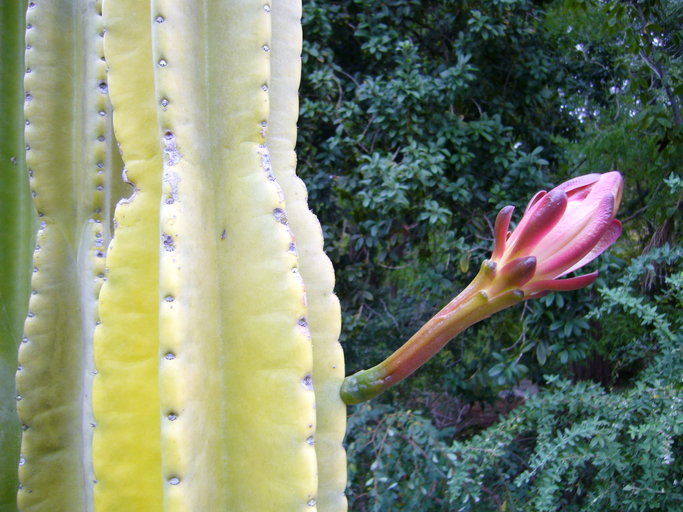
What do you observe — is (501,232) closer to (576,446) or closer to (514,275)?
(514,275)

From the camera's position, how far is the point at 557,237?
0.73 metres

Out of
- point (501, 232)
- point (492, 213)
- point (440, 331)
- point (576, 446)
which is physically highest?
point (501, 232)

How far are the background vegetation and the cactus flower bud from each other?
3.67 feet

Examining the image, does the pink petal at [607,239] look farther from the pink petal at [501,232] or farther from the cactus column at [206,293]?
the cactus column at [206,293]

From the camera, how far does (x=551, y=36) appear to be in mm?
2613

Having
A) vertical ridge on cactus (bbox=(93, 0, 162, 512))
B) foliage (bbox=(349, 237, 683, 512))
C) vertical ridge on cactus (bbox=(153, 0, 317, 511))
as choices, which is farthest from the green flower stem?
foliage (bbox=(349, 237, 683, 512))

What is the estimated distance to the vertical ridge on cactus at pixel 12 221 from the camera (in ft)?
3.32

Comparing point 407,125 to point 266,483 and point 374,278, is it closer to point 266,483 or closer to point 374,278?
point 374,278

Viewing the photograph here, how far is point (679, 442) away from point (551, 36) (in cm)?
172

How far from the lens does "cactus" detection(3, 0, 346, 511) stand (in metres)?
0.67

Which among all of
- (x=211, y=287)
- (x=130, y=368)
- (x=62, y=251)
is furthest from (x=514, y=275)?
(x=62, y=251)

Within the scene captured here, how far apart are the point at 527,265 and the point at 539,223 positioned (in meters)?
0.06

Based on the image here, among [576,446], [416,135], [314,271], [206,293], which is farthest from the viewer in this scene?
[416,135]

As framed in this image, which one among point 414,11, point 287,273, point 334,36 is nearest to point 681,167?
point 414,11
